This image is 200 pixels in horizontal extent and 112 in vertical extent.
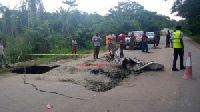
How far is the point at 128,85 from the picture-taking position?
7.59 meters

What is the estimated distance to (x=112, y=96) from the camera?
6258 millimetres

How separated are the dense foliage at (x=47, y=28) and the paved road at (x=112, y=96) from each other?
32.0 feet

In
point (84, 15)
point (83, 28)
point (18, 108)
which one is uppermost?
point (84, 15)

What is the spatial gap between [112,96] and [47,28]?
14.6 metres

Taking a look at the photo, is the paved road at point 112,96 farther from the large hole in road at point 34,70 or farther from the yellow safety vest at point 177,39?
the large hole in road at point 34,70

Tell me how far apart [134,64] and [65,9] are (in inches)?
1025

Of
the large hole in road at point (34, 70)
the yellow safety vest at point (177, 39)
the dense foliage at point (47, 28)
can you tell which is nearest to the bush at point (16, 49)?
the dense foliage at point (47, 28)

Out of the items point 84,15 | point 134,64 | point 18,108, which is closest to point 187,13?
point 84,15

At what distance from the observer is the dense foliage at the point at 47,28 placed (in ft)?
62.4

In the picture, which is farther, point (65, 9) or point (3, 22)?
point (65, 9)

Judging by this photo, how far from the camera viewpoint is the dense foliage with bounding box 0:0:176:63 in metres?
19.0

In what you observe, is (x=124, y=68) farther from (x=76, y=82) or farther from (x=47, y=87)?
(x=47, y=87)

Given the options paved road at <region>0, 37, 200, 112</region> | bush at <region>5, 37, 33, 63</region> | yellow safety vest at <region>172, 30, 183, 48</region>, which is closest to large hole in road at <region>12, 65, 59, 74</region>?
paved road at <region>0, 37, 200, 112</region>

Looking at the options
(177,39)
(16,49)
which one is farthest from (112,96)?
(16,49)
